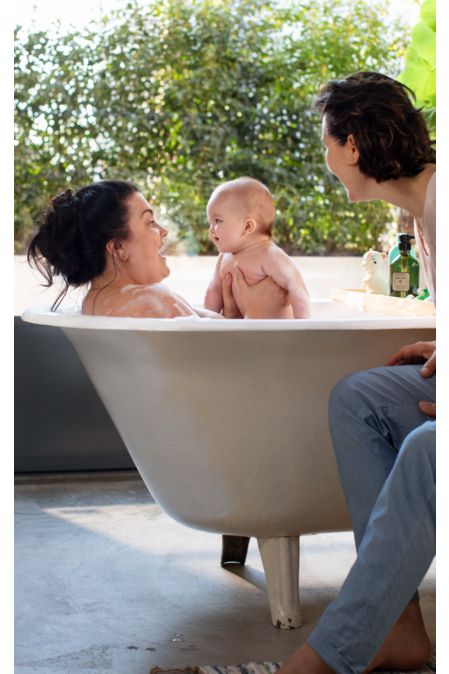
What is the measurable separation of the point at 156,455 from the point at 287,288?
0.66m

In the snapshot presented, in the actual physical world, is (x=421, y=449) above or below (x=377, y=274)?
below

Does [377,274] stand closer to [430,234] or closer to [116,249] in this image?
[116,249]

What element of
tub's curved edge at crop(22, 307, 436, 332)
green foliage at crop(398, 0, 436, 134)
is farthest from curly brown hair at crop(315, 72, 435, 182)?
green foliage at crop(398, 0, 436, 134)

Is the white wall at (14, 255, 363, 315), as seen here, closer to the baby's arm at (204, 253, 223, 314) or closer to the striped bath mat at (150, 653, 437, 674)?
the baby's arm at (204, 253, 223, 314)

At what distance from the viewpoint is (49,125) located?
4555mm

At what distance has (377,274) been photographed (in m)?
2.73

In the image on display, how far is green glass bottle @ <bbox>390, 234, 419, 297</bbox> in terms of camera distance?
2.52 meters

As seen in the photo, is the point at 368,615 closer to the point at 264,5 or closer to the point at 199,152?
the point at 199,152

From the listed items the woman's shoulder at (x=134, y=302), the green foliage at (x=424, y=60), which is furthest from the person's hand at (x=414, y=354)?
the green foliage at (x=424, y=60)

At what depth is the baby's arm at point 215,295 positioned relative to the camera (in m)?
2.57

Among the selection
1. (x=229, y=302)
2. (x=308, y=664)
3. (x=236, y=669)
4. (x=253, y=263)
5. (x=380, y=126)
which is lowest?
(x=236, y=669)

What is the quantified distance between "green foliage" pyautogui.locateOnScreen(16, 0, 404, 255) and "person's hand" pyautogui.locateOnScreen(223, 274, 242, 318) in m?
2.27

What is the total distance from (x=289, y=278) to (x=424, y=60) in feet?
3.47

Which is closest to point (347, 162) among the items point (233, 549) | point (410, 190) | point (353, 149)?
point (353, 149)
